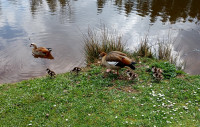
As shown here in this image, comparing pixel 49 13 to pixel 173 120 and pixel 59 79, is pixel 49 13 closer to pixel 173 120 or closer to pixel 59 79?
pixel 59 79

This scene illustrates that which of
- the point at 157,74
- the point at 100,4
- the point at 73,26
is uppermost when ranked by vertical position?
the point at 100,4

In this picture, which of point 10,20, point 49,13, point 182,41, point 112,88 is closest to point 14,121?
point 112,88

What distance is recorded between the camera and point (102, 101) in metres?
6.79

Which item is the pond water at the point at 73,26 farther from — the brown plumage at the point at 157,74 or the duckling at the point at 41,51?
the brown plumage at the point at 157,74

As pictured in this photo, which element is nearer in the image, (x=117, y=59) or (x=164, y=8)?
(x=117, y=59)

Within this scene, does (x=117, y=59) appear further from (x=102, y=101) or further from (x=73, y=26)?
(x=73, y=26)

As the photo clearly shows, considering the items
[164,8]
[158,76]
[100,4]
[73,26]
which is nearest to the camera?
[158,76]

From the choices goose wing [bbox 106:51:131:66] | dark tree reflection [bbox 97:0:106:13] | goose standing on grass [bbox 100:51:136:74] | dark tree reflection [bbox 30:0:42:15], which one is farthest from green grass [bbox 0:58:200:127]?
dark tree reflection [bbox 30:0:42:15]

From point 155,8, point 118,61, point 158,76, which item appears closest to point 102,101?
point 118,61

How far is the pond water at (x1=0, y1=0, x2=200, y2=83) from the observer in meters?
11.7

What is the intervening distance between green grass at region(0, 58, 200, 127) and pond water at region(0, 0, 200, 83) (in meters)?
2.98

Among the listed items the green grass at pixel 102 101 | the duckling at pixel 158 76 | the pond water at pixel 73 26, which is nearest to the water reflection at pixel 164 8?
the pond water at pixel 73 26

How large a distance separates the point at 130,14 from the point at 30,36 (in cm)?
1086

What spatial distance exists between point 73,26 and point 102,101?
37.4 ft
